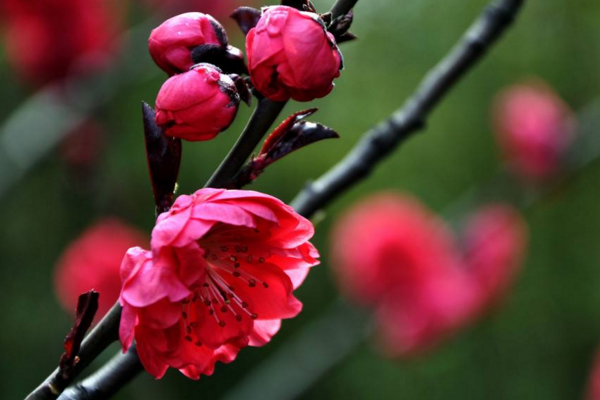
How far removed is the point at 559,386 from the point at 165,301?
4513 mm

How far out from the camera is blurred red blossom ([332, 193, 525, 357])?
2.21m

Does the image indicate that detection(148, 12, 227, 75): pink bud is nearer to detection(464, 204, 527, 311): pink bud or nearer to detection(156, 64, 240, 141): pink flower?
detection(156, 64, 240, 141): pink flower

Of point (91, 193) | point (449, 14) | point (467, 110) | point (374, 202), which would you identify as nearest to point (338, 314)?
point (374, 202)

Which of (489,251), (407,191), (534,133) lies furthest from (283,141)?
(407,191)

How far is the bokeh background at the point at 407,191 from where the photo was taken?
11.5 feet

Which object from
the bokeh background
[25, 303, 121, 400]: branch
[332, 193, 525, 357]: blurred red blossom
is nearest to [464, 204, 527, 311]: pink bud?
[332, 193, 525, 357]: blurred red blossom

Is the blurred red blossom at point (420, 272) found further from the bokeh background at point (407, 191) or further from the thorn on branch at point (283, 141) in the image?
the thorn on branch at point (283, 141)

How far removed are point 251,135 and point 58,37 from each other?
1736 millimetres

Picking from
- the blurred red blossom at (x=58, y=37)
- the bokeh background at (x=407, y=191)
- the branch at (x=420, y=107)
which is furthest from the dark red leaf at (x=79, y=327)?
the bokeh background at (x=407, y=191)

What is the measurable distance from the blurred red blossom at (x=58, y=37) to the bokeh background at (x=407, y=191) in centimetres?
29

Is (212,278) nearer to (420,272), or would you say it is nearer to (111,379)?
(111,379)

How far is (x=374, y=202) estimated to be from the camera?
96.5 inches

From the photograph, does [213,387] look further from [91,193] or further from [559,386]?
[559,386]

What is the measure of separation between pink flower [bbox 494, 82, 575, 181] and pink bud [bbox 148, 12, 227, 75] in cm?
163
